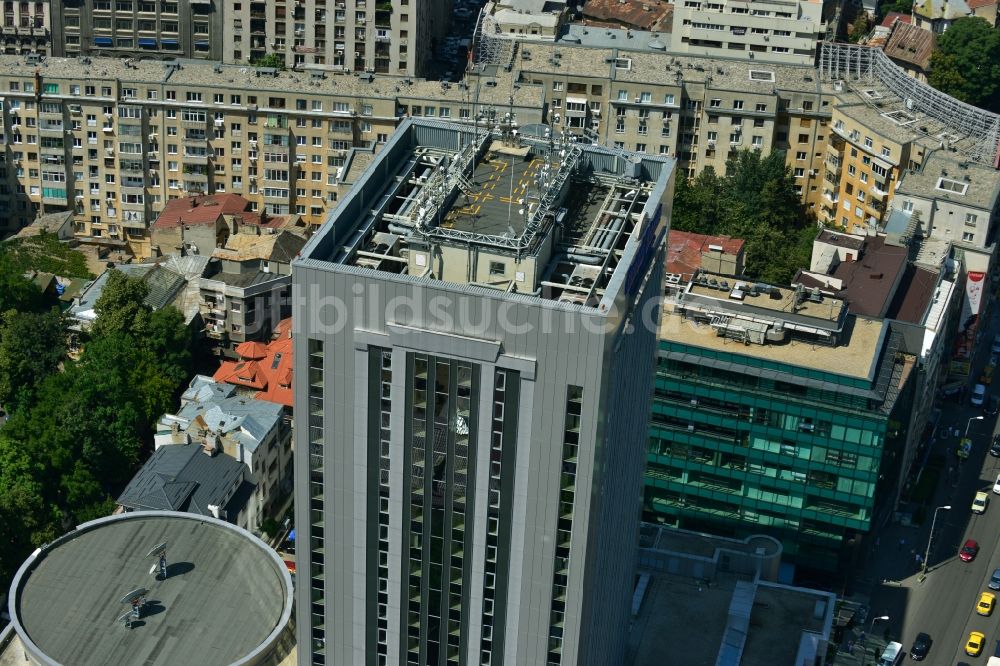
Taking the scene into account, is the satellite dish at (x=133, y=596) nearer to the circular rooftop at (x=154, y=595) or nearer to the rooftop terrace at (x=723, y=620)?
the circular rooftop at (x=154, y=595)

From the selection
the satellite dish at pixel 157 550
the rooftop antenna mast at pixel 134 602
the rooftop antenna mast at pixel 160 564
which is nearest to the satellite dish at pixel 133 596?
the rooftop antenna mast at pixel 134 602

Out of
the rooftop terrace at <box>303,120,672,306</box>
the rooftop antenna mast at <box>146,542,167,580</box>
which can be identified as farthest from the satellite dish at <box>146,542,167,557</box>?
the rooftop terrace at <box>303,120,672,306</box>

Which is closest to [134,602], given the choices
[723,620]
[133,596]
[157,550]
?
[133,596]

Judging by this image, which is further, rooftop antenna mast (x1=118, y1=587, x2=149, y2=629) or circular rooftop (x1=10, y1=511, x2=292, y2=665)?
rooftop antenna mast (x1=118, y1=587, x2=149, y2=629)

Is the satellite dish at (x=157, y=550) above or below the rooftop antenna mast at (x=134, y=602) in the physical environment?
above

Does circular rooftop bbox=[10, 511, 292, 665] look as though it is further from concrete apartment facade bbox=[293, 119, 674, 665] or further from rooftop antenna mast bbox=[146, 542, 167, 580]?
concrete apartment facade bbox=[293, 119, 674, 665]
